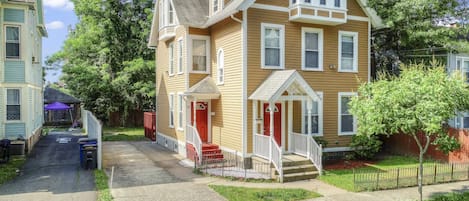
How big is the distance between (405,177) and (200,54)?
36.4ft

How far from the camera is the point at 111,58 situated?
3506cm

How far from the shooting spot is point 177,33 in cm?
2020

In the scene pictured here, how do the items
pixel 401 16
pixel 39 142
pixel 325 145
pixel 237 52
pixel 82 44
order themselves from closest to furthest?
pixel 237 52
pixel 325 145
pixel 401 16
pixel 39 142
pixel 82 44

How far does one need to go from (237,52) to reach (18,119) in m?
12.7

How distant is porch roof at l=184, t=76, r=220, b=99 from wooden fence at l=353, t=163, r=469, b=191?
24.3 feet

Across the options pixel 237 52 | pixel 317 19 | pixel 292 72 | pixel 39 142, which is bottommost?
pixel 39 142

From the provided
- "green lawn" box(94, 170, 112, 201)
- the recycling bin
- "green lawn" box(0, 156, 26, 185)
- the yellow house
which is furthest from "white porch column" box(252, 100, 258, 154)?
"green lawn" box(0, 156, 26, 185)

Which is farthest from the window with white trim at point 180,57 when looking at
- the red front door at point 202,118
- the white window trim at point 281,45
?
the white window trim at point 281,45

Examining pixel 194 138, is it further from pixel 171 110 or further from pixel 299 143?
pixel 171 110

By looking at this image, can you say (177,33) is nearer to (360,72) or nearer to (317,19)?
(317,19)

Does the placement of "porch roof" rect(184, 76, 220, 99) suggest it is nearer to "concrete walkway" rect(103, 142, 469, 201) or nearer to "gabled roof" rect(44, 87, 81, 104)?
"concrete walkway" rect(103, 142, 469, 201)

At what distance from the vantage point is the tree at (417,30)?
19.5 metres

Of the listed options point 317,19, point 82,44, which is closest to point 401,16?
point 317,19

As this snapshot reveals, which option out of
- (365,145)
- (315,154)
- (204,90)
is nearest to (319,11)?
(315,154)
